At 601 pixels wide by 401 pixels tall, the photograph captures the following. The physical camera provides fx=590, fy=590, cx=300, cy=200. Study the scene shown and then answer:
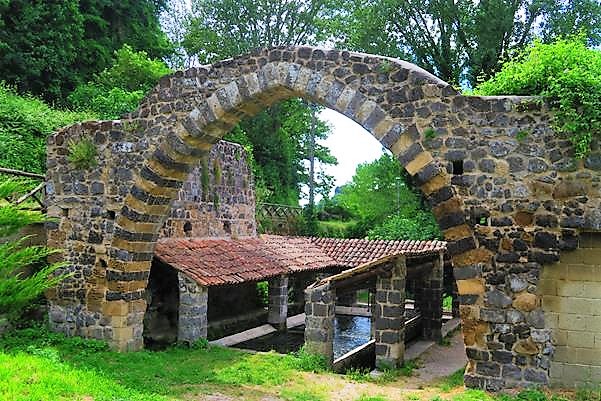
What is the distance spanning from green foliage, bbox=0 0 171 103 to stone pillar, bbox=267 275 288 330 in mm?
10163

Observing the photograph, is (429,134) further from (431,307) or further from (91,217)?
(431,307)

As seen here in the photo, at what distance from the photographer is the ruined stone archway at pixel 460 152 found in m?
7.08

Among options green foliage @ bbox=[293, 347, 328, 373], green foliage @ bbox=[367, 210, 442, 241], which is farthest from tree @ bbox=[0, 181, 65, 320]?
green foliage @ bbox=[367, 210, 442, 241]

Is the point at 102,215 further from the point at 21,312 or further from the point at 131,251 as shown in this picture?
the point at 21,312

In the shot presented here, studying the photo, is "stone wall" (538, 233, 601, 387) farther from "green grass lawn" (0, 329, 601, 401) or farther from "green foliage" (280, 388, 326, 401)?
"green foliage" (280, 388, 326, 401)

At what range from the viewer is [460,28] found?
22.8 m

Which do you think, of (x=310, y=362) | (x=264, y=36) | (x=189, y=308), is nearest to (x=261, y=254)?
(x=189, y=308)

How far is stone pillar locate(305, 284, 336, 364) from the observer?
32.5 ft

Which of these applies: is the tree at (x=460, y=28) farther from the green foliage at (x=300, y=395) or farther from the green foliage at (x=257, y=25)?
the green foliage at (x=300, y=395)

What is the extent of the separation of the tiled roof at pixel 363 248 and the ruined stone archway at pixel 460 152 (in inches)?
287

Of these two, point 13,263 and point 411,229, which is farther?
point 411,229

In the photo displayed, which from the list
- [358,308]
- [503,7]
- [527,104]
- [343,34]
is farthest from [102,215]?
[343,34]

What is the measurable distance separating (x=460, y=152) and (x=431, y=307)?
7.34 m

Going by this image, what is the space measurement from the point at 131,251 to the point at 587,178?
6756mm
